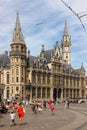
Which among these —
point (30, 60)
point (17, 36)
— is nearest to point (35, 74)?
point (30, 60)

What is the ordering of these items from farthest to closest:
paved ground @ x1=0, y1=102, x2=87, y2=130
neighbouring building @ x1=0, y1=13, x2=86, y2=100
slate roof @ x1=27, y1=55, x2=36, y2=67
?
slate roof @ x1=27, y1=55, x2=36, y2=67, neighbouring building @ x1=0, y1=13, x2=86, y2=100, paved ground @ x1=0, y1=102, x2=87, y2=130

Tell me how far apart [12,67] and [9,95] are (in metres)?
7.67

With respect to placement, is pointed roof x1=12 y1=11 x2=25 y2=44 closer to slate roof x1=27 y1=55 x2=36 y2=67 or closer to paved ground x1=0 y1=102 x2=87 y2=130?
slate roof x1=27 y1=55 x2=36 y2=67

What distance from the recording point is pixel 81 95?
11050 cm

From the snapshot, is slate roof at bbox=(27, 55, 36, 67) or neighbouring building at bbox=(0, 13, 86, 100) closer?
neighbouring building at bbox=(0, 13, 86, 100)

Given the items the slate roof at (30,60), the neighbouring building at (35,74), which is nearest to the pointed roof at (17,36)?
the neighbouring building at (35,74)

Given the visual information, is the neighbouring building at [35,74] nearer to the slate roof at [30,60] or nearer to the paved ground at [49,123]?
the slate roof at [30,60]

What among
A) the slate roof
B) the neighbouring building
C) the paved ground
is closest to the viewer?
the paved ground

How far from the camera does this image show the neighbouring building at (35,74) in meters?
83.6

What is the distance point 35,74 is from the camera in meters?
88.8

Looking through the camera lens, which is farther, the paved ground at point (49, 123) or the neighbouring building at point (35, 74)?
the neighbouring building at point (35, 74)

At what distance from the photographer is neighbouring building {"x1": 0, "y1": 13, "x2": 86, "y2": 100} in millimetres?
83625

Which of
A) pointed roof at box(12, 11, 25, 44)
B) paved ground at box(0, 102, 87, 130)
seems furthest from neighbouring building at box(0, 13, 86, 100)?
paved ground at box(0, 102, 87, 130)

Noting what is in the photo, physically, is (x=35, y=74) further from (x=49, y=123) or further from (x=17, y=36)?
(x=49, y=123)
